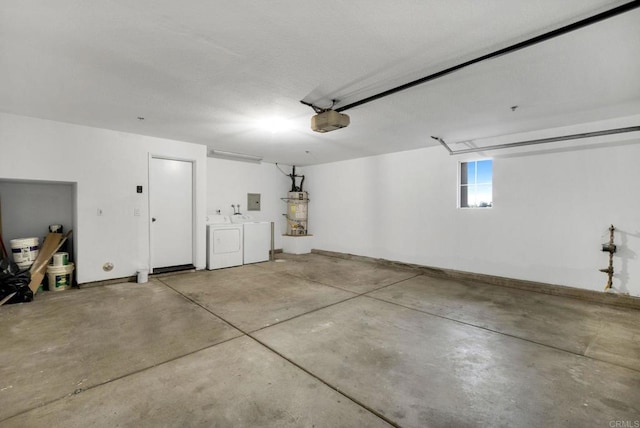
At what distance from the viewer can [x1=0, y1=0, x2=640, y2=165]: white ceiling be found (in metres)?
1.84

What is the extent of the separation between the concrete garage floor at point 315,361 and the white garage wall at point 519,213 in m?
0.72

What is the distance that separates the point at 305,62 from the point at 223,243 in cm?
448

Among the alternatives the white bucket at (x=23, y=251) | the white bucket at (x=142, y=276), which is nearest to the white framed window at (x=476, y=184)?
the white bucket at (x=142, y=276)

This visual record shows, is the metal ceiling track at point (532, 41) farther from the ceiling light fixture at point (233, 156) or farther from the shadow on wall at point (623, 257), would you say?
the ceiling light fixture at point (233, 156)

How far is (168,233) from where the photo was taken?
5.40 meters

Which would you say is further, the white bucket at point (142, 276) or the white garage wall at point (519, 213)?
the white bucket at point (142, 276)

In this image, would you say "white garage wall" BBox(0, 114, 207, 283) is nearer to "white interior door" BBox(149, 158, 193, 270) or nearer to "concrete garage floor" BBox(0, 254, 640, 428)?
"white interior door" BBox(149, 158, 193, 270)

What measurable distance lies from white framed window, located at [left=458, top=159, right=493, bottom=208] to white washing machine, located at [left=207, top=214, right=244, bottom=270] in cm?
476

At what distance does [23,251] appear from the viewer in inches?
162

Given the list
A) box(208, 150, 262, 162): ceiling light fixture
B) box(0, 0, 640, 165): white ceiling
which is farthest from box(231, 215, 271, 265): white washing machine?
box(0, 0, 640, 165): white ceiling

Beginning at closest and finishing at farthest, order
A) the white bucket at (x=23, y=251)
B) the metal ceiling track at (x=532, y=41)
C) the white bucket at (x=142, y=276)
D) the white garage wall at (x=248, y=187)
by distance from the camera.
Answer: the metal ceiling track at (x=532, y=41) → the white bucket at (x=23, y=251) → the white bucket at (x=142, y=276) → the white garage wall at (x=248, y=187)

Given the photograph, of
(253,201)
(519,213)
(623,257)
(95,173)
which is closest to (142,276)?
(95,173)

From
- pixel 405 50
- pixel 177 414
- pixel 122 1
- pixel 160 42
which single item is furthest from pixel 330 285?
pixel 122 1

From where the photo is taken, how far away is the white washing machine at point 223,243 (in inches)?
227
